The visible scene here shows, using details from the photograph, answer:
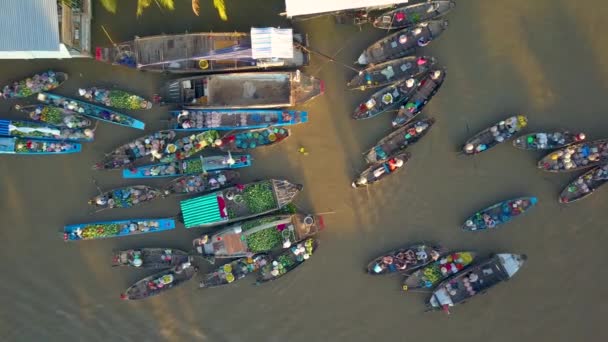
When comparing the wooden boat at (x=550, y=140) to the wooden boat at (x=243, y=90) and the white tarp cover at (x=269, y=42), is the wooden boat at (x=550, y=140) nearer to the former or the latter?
the wooden boat at (x=243, y=90)

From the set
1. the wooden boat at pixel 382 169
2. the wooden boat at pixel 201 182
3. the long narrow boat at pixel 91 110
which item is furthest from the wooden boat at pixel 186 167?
the wooden boat at pixel 382 169

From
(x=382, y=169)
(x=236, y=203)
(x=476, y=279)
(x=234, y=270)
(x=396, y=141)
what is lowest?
(x=476, y=279)

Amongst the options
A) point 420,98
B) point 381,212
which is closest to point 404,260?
point 381,212

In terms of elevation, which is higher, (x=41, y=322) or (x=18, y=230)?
(x=18, y=230)

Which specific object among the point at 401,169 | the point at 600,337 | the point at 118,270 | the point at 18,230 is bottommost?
the point at 600,337

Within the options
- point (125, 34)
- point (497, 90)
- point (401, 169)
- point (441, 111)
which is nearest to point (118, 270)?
point (125, 34)

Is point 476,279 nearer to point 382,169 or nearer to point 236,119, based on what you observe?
point 382,169

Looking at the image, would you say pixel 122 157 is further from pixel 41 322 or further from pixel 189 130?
pixel 41 322
